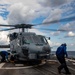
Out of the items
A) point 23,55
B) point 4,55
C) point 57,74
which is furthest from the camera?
point 4,55

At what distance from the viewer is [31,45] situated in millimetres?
21734

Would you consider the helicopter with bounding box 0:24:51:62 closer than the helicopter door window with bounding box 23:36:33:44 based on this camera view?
Yes

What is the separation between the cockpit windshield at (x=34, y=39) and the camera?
74.0 feet

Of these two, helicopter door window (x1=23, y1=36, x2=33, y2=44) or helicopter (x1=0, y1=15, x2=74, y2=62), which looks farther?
helicopter door window (x1=23, y1=36, x2=33, y2=44)

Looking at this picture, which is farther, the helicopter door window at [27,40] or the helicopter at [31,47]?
the helicopter door window at [27,40]

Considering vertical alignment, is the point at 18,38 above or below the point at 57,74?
above

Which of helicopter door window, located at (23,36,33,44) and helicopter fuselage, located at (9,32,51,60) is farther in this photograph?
helicopter door window, located at (23,36,33,44)

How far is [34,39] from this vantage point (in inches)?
901

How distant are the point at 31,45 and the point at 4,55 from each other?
5512 millimetres

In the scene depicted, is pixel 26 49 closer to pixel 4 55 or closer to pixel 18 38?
pixel 18 38

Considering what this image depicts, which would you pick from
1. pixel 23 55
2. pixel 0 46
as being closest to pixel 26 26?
pixel 23 55

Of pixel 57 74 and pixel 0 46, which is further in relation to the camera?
pixel 0 46

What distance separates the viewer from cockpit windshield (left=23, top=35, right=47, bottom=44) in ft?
74.0

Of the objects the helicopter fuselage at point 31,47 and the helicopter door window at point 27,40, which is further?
the helicopter door window at point 27,40
